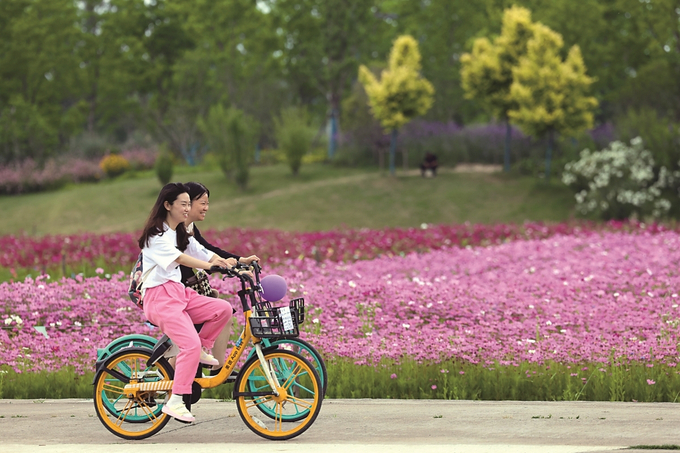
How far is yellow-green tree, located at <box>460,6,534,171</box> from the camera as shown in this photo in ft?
93.1

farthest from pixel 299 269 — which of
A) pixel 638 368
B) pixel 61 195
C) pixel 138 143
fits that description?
pixel 138 143

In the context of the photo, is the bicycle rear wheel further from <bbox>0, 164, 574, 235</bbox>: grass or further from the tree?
the tree

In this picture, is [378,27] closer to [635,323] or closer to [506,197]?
[506,197]

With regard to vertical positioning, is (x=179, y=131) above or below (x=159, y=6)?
below

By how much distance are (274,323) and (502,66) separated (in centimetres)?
2545

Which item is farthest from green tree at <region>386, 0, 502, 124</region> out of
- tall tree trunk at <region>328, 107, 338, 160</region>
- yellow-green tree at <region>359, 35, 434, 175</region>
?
yellow-green tree at <region>359, 35, 434, 175</region>

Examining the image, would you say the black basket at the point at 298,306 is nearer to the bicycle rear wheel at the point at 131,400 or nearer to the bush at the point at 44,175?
the bicycle rear wheel at the point at 131,400

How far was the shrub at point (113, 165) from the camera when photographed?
117 ft

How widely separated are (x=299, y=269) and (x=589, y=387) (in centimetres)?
638

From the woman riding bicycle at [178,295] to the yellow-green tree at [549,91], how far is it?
2221cm

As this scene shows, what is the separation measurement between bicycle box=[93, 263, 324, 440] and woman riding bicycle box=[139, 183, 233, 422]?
5.3 inches

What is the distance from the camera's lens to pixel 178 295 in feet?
16.1

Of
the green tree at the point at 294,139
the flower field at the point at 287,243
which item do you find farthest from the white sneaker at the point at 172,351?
the green tree at the point at 294,139

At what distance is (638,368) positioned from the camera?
6.45 m
